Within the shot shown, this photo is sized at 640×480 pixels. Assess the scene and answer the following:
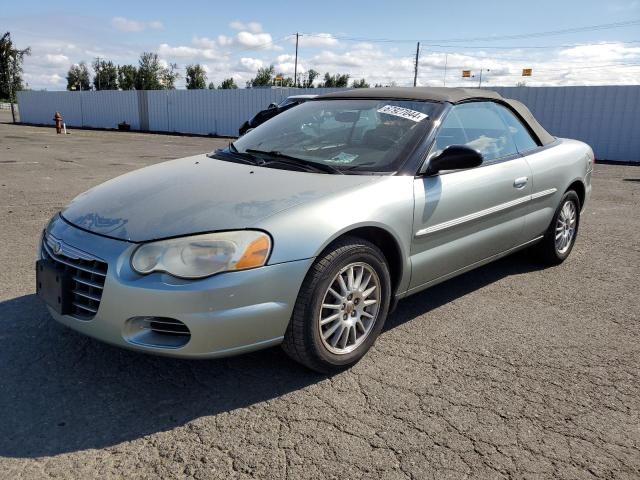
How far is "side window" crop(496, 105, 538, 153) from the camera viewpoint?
4242 mm

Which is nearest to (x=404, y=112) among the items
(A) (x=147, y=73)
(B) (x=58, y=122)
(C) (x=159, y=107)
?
(B) (x=58, y=122)

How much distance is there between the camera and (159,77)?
8912 centimetres

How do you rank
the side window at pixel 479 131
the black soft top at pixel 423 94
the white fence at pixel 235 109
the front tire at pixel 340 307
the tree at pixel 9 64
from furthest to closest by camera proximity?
the tree at pixel 9 64, the white fence at pixel 235 109, the black soft top at pixel 423 94, the side window at pixel 479 131, the front tire at pixel 340 307

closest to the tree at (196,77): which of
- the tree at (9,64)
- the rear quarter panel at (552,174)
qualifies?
the tree at (9,64)

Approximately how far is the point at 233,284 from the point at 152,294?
36cm

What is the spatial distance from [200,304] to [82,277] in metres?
0.66

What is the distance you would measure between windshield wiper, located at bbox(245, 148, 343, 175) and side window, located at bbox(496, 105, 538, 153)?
183 centimetres

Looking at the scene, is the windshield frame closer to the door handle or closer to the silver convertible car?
the silver convertible car

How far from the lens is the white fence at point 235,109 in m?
17.1

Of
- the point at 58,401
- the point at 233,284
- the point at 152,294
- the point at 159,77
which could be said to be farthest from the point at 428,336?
the point at 159,77

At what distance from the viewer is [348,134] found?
3.64m

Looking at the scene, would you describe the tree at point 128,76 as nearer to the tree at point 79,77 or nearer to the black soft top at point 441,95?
the tree at point 79,77

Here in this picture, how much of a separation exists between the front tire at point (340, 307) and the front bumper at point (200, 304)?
0.09 meters

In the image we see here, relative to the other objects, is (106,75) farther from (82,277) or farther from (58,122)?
(82,277)
